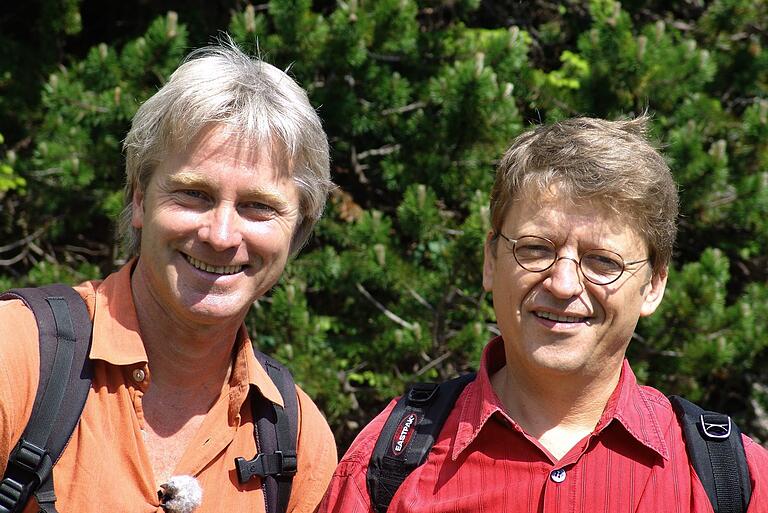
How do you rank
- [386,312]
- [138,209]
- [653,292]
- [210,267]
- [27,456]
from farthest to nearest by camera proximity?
[386,312] < [138,209] < [210,267] < [653,292] < [27,456]

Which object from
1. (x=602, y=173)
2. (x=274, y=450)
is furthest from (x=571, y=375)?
(x=274, y=450)

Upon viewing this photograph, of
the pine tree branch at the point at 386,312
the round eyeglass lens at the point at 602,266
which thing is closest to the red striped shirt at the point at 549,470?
the round eyeglass lens at the point at 602,266

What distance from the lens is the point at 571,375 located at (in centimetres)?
215

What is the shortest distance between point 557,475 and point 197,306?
3.27 ft

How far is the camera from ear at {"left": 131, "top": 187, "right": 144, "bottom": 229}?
2.50 meters

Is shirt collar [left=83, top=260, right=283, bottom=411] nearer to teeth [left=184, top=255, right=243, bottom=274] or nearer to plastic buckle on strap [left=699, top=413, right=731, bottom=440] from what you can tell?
Answer: teeth [left=184, top=255, right=243, bottom=274]

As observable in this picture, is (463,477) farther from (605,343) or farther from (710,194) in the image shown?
(710,194)

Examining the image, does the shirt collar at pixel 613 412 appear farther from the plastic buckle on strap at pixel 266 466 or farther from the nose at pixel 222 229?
the nose at pixel 222 229

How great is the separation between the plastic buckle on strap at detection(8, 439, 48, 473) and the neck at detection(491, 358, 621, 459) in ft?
3.66

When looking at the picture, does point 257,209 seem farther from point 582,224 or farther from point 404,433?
point 582,224

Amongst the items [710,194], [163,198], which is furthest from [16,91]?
[710,194]

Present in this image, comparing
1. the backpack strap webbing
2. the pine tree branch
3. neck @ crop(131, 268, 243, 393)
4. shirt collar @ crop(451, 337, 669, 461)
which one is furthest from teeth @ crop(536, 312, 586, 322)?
the pine tree branch

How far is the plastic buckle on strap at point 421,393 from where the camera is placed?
2311 mm

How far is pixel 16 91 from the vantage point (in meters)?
5.17
